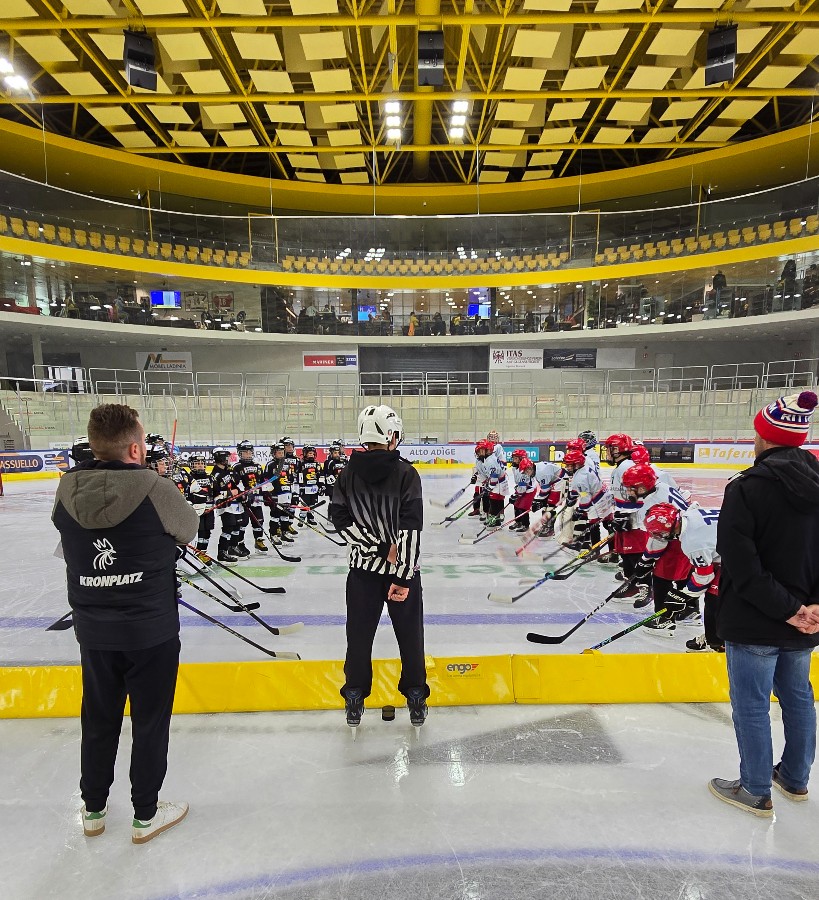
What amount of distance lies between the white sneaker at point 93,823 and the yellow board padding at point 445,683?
794 millimetres

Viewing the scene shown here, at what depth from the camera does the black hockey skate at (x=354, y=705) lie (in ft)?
8.35

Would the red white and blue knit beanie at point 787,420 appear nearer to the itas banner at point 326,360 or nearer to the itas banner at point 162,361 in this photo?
the itas banner at point 326,360

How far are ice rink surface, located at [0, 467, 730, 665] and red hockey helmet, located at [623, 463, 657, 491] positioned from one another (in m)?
1.11

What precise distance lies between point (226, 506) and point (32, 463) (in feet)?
36.0

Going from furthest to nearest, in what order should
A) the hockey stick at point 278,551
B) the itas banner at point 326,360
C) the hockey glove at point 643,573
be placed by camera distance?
the itas banner at point 326,360 → the hockey stick at point 278,551 → the hockey glove at point 643,573

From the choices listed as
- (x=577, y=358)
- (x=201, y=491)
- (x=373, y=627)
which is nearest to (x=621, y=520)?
(x=373, y=627)

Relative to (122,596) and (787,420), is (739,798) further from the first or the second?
(122,596)

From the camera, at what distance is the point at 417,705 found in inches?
101

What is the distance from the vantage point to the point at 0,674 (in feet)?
9.14

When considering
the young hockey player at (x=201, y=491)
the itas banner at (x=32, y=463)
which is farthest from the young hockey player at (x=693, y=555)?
the itas banner at (x=32, y=463)

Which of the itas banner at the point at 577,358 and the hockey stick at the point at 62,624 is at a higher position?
the itas banner at the point at 577,358

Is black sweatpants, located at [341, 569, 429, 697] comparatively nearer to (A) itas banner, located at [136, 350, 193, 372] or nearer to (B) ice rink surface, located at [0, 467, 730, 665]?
(B) ice rink surface, located at [0, 467, 730, 665]

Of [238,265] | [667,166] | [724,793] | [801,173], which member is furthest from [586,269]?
[724,793]

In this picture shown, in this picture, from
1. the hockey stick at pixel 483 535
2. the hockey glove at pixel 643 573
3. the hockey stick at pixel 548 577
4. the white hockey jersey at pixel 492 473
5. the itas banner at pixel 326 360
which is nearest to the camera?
the hockey glove at pixel 643 573
